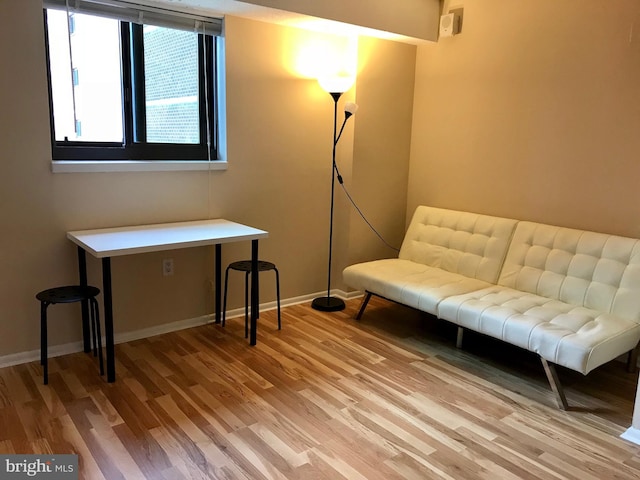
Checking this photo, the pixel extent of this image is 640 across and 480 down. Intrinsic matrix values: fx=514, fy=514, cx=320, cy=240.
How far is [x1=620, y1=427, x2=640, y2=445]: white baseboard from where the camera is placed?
7.62 feet

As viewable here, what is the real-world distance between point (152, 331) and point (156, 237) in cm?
79

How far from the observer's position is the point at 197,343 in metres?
3.25

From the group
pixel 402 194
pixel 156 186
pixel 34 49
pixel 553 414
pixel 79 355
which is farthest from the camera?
pixel 402 194

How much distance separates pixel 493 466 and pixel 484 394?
24.8 inches

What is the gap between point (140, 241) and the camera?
2.77 metres

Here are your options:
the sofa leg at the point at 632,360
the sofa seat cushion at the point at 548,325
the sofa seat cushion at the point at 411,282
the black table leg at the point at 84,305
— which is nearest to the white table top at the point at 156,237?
the black table leg at the point at 84,305

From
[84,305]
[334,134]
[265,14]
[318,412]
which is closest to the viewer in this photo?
[318,412]

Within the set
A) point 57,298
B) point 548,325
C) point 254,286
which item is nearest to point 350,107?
point 254,286

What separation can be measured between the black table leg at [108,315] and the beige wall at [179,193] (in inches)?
20.1

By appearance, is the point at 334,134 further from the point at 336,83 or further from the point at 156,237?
the point at 156,237

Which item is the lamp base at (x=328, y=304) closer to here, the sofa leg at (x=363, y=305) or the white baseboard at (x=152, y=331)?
the white baseboard at (x=152, y=331)

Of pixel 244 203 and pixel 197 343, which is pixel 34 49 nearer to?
pixel 244 203

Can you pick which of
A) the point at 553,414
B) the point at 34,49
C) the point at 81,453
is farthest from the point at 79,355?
the point at 553,414

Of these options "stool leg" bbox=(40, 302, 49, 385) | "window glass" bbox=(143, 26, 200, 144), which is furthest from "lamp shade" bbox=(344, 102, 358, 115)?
"stool leg" bbox=(40, 302, 49, 385)
